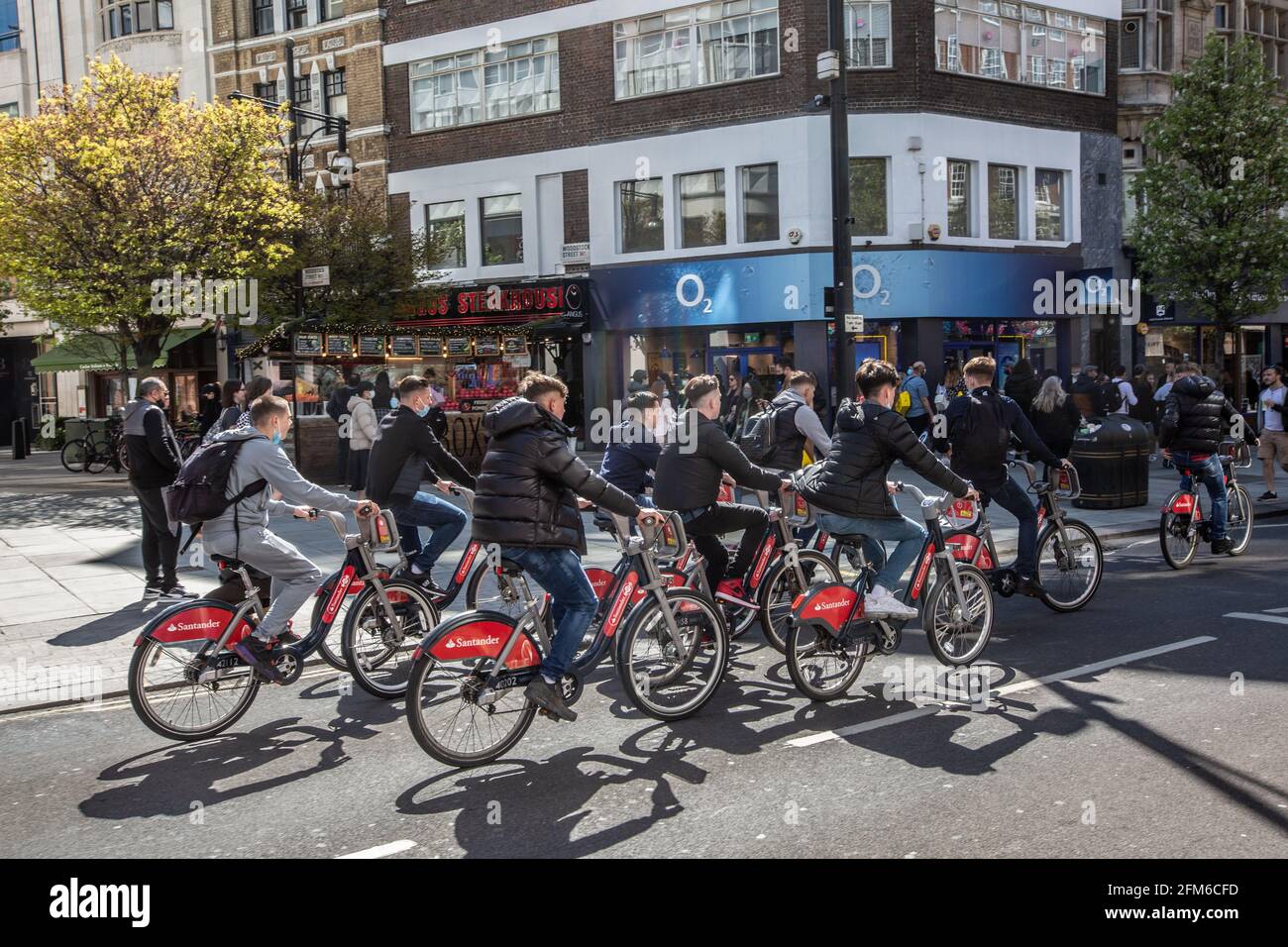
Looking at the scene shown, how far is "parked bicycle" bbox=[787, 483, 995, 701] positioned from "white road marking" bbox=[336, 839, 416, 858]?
2.51m

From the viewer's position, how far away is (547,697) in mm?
5535

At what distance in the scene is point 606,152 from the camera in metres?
26.0

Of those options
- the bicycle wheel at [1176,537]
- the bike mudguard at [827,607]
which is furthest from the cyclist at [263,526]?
the bicycle wheel at [1176,537]

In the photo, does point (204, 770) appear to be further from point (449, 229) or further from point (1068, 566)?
point (449, 229)

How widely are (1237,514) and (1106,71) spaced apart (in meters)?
18.7

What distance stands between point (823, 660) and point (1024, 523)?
2.69 m

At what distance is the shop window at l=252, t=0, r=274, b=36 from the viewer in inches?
1235

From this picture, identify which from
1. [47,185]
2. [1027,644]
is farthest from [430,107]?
[1027,644]

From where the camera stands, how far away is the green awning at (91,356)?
29.4 m

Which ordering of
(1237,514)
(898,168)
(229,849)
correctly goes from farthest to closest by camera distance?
(898,168) < (1237,514) < (229,849)

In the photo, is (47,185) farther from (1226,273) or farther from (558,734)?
(1226,273)

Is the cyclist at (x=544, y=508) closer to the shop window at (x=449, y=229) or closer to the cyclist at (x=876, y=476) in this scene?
the cyclist at (x=876, y=476)

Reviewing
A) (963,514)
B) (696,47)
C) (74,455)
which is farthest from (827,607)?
(74,455)

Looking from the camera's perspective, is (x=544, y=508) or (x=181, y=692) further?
(x=181, y=692)
